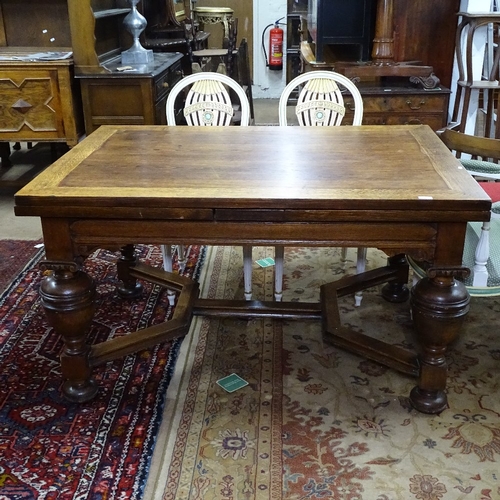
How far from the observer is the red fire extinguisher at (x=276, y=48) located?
7.22m

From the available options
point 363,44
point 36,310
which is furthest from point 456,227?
point 363,44

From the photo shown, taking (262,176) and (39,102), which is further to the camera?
(39,102)

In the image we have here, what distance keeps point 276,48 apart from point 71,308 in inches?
245

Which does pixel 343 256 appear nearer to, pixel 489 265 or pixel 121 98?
pixel 489 265

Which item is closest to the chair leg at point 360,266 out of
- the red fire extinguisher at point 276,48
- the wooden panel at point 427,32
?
the wooden panel at point 427,32

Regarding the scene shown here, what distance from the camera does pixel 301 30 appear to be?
277 inches

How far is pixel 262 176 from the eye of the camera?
1.72 meters

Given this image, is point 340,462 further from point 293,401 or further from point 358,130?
point 358,130

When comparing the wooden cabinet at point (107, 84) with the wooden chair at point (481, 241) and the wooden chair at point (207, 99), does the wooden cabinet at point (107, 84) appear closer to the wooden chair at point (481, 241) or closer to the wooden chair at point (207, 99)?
the wooden chair at point (207, 99)

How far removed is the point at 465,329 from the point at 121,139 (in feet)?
4.90

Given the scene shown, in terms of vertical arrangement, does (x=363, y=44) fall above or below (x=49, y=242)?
above

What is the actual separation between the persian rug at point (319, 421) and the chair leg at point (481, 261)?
1.38ft

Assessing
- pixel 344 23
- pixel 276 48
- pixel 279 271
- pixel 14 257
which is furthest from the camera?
pixel 276 48

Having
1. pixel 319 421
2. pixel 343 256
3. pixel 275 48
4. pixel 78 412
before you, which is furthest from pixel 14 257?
pixel 275 48
